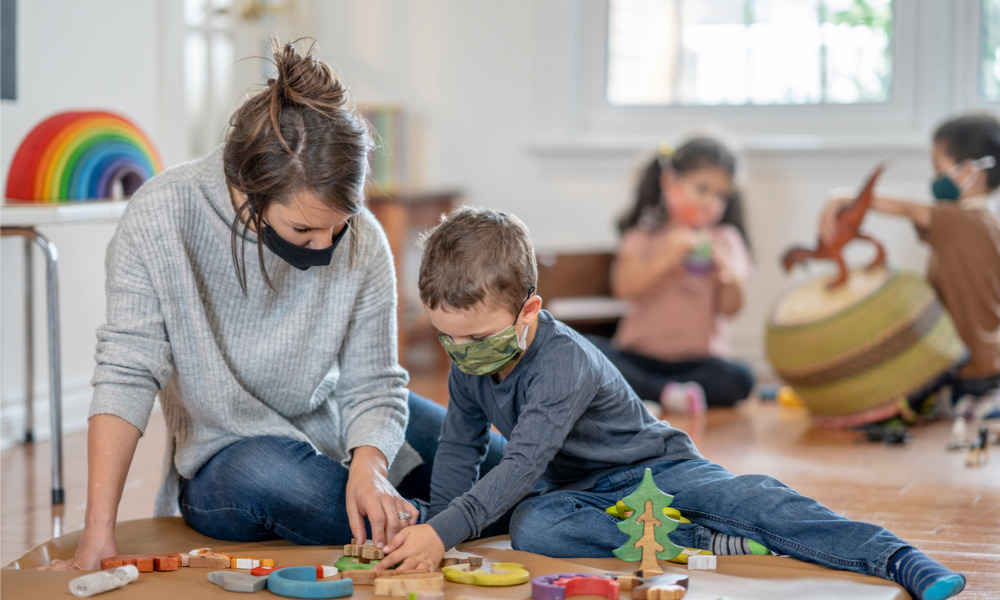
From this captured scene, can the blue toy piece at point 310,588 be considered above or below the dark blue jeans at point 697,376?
above

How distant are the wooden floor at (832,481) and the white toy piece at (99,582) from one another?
1.41ft

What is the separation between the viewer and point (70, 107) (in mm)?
2648

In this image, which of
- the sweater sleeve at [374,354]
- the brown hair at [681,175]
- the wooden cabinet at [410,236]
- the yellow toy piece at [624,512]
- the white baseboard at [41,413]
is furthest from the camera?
the wooden cabinet at [410,236]

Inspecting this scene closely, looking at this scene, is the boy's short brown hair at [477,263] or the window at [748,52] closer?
the boy's short brown hair at [477,263]

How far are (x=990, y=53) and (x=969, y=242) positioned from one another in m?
0.91

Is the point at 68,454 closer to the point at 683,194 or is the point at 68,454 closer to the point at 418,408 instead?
the point at 418,408

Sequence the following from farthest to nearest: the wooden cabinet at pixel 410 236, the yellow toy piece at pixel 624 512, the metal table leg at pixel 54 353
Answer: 1. the wooden cabinet at pixel 410 236
2. the metal table leg at pixel 54 353
3. the yellow toy piece at pixel 624 512

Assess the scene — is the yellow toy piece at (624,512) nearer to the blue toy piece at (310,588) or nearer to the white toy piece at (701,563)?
the white toy piece at (701,563)

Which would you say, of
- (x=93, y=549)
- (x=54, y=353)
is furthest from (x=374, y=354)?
(x=54, y=353)

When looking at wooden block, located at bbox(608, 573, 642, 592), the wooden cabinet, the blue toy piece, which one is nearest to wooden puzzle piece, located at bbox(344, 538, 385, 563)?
the blue toy piece

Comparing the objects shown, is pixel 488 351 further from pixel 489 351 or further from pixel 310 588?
pixel 310 588

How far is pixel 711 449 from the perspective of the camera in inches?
94.7

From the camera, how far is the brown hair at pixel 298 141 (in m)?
1.30

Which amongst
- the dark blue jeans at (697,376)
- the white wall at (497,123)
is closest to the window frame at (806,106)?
the white wall at (497,123)
